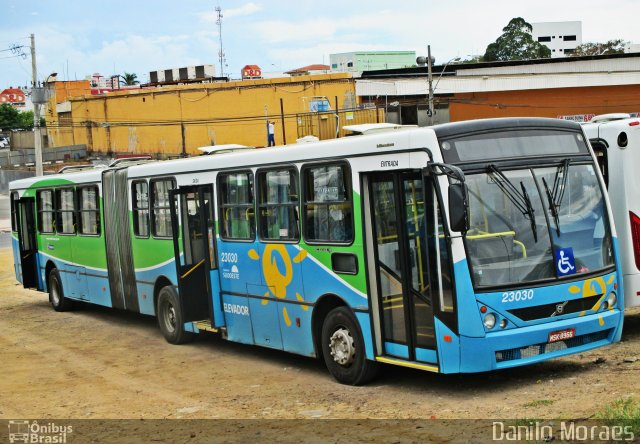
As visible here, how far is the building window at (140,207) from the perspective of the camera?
1622 centimetres

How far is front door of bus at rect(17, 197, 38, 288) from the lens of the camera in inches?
860

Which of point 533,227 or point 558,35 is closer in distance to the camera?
point 533,227

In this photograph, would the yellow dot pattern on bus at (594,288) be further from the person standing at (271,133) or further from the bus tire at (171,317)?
the person standing at (271,133)

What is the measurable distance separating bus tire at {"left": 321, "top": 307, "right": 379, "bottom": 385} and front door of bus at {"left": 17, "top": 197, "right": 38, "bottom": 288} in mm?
12494

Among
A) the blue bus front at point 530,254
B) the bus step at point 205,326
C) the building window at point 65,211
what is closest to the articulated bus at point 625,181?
the blue bus front at point 530,254

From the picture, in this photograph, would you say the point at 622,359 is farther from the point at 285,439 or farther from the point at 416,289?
the point at 285,439

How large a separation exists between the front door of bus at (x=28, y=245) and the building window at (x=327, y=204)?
12.1 metres

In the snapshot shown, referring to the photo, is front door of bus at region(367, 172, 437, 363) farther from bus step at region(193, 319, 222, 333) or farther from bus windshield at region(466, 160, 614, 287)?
bus step at region(193, 319, 222, 333)

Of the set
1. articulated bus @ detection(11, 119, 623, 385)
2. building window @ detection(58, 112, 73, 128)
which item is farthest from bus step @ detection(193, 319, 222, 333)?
building window @ detection(58, 112, 73, 128)

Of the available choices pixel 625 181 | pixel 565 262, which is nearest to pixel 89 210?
pixel 625 181

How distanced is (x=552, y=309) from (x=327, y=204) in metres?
3.00

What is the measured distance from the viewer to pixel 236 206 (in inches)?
523

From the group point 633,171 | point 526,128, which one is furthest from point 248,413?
point 633,171

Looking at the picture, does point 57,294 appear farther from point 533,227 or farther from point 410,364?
point 533,227
